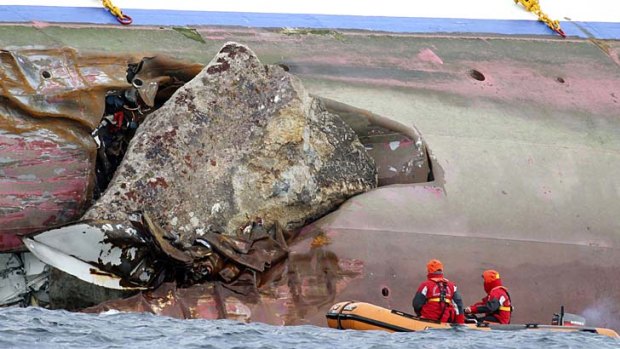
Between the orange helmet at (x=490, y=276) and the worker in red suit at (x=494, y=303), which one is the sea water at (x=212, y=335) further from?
the orange helmet at (x=490, y=276)

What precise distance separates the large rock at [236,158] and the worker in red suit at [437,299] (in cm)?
140

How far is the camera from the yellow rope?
1634 cm

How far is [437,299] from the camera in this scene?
1293 centimetres

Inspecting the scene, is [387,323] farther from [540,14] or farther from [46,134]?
[540,14]

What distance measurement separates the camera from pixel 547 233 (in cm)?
1418

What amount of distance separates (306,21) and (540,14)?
8.73ft

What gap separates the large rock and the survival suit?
56.3 inches

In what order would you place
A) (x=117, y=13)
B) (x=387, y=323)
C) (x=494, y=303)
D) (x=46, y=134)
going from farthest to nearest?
1. (x=117, y=13)
2. (x=46, y=134)
3. (x=494, y=303)
4. (x=387, y=323)

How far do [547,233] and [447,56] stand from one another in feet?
7.65

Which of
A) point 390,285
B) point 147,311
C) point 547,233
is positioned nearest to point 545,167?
point 547,233

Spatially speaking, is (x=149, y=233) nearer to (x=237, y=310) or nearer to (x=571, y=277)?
(x=237, y=310)

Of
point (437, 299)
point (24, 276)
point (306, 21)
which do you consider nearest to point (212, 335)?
point (437, 299)

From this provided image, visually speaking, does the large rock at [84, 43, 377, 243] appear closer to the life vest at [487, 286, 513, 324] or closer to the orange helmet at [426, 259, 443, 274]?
the orange helmet at [426, 259, 443, 274]

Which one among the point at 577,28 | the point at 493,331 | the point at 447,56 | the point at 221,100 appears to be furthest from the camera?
the point at 577,28
